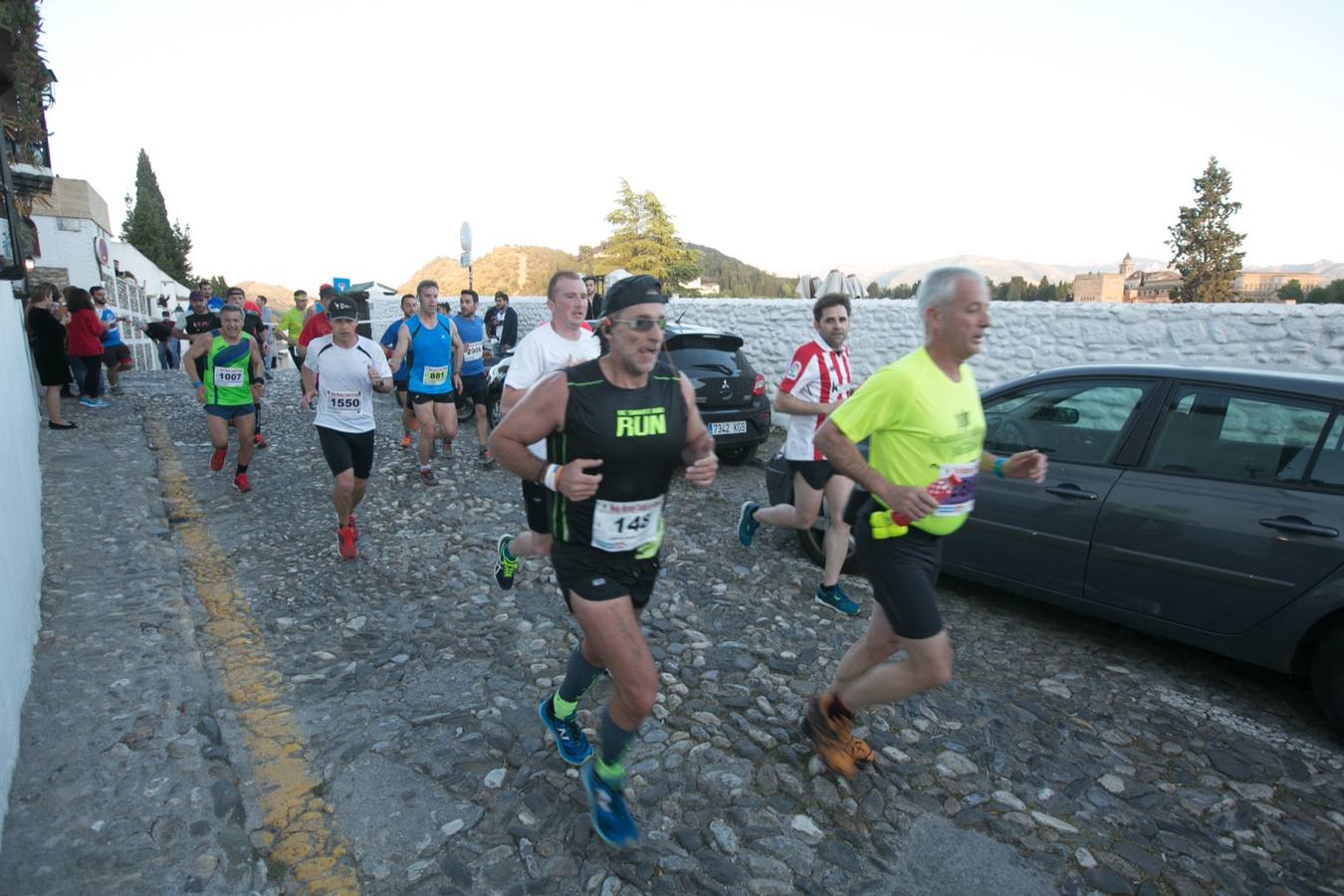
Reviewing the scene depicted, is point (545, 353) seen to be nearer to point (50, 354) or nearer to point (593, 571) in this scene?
point (593, 571)

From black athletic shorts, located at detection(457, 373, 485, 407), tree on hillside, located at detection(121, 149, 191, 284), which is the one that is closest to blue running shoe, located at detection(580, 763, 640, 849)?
black athletic shorts, located at detection(457, 373, 485, 407)

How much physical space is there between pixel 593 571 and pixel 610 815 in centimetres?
86

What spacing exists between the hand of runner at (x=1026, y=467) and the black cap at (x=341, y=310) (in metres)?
4.77

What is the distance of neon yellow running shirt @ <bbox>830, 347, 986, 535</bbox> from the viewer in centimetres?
284

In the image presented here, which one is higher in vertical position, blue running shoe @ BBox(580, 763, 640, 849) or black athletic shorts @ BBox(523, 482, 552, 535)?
black athletic shorts @ BBox(523, 482, 552, 535)

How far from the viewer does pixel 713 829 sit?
2820 millimetres

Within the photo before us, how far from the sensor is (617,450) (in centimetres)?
258

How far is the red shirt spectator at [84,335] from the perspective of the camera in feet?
38.9

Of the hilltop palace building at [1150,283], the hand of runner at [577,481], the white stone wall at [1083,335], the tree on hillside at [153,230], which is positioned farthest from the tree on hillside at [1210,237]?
the tree on hillside at [153,230]

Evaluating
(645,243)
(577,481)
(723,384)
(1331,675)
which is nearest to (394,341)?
(723,384)

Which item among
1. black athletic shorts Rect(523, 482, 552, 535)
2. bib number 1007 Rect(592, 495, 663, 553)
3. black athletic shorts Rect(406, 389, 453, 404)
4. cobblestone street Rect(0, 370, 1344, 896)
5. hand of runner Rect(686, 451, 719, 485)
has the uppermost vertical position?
hand of runner Rect(686, 451, 719, 485)

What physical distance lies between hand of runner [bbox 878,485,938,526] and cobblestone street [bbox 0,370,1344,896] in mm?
1190

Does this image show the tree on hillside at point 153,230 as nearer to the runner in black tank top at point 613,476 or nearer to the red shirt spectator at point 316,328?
the red shirt spectator at point 316,328

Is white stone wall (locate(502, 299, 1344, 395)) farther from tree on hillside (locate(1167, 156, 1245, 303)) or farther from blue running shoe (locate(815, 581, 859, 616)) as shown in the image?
tree on hillside (locate(1167, 156, 1245, 303))
